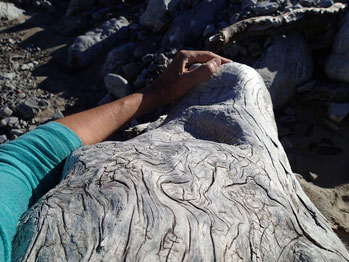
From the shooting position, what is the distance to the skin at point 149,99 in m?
2.34

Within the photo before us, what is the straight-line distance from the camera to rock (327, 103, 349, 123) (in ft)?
9.48

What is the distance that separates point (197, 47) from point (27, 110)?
2.16m

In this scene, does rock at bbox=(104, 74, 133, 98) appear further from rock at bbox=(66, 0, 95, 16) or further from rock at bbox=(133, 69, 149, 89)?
rock at bbox=(66, 0, 95, 16)

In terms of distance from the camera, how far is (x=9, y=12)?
5.34m

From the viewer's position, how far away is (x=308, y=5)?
11.2ft

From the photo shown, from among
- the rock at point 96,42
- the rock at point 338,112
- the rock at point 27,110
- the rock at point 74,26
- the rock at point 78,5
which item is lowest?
the rock at point 338,112

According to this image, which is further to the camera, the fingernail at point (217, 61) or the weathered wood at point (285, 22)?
the weathered wood at point (285, 22)

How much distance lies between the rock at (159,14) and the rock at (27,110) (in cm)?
186

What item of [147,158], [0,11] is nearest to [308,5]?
[147,158]

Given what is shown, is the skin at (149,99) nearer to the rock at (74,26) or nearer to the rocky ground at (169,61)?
the rocky ground at (169,61)

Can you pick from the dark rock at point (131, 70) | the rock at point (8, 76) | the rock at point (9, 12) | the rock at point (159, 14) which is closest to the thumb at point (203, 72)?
the dark rock at point (131, 70)

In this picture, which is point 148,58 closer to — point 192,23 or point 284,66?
point 192,23

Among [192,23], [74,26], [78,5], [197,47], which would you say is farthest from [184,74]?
[78,5]

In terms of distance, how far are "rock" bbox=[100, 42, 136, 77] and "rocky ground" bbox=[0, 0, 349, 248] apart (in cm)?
1
